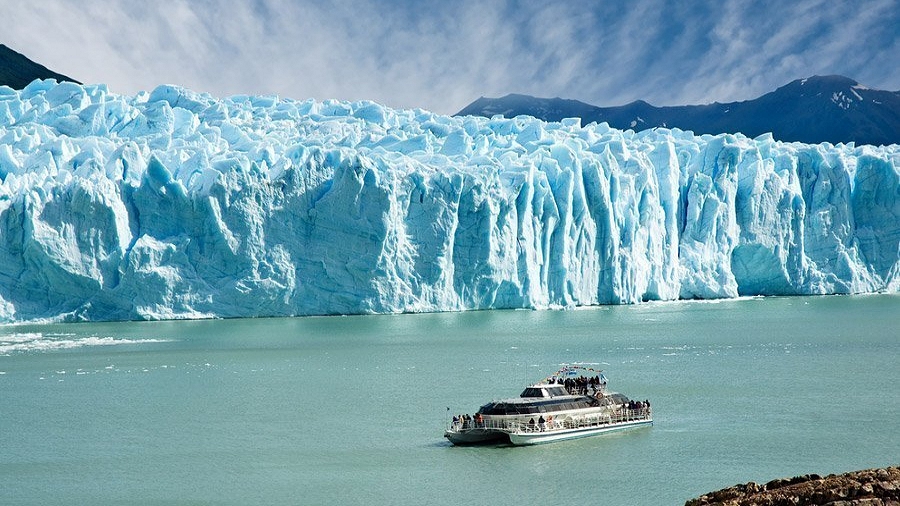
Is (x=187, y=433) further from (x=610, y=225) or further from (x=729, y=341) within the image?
(x=610, y=225)

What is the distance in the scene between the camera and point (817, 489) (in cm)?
677

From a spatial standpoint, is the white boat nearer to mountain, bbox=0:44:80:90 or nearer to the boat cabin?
the boat cabin

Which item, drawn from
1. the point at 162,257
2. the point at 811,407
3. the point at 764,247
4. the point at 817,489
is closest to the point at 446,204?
the point at 162,257

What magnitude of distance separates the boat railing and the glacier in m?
21.1

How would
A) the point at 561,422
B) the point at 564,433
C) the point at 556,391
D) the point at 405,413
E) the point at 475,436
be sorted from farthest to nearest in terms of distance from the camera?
the point at 405,413, the point at 556,391, the point at 561,422, the point at 564,433, the point at 475,436

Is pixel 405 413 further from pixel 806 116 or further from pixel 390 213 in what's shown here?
pixel 806 116

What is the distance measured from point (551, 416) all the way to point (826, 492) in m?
8.56

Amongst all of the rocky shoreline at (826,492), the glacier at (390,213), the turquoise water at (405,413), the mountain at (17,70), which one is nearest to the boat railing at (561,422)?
the turquoise water at (405,413)

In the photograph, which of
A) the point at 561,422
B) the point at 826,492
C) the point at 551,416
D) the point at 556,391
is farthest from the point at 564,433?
the point at 826,492

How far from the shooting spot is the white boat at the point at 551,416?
1464 centimetres

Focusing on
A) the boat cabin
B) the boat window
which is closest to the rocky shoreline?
the boat cabin

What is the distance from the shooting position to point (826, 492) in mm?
6660

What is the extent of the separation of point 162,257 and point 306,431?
21.1 meters

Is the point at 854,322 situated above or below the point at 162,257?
below
